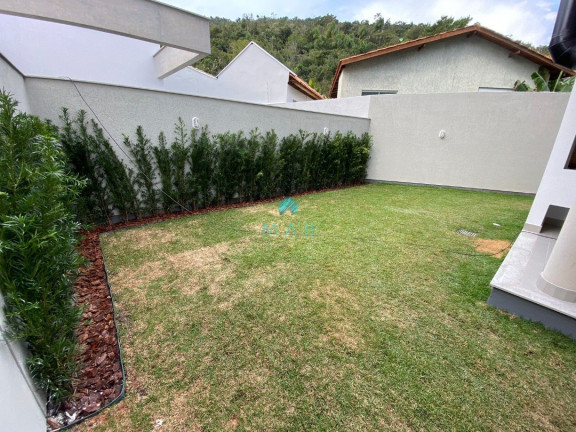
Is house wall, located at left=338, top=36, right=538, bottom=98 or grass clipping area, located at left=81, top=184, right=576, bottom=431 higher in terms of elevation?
house wall, located at left=338, top=36, right=538, bottom=98

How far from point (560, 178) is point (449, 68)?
1131 cm

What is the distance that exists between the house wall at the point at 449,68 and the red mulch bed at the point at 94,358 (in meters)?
16.2

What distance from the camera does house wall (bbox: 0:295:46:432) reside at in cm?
133

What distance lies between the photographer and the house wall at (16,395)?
1333mm

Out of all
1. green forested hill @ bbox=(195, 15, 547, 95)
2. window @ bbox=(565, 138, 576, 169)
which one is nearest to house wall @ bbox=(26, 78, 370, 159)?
window @ bbox=(565, 138, 576, 169)

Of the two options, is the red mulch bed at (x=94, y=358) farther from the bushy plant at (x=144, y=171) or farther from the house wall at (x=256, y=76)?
the house wall at (x=256, y=76)

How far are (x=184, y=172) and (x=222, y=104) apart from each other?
2.23 m

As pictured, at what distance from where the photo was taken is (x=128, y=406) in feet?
6.38

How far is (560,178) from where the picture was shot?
4.71m

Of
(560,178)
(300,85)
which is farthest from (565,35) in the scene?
(300,85)

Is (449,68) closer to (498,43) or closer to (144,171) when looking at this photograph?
(498,43)

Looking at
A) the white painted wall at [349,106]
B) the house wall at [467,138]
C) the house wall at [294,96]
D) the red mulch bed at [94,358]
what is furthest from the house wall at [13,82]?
the house wall at [294,96]

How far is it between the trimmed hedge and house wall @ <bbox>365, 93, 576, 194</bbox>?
3.07 metres

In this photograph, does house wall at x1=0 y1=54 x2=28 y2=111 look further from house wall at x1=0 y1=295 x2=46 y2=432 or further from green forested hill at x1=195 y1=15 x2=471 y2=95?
green forested hill at x1=195 y1=15 x2=471 y2=95
